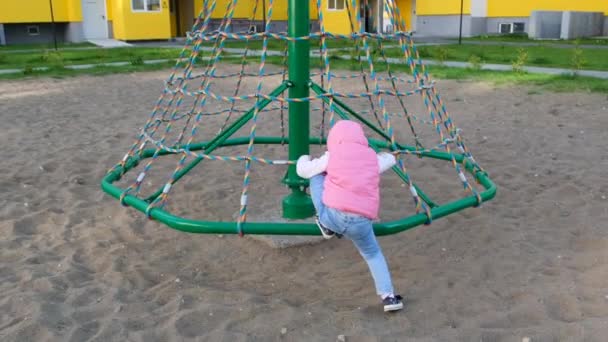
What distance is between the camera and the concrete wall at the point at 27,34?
79.0ft

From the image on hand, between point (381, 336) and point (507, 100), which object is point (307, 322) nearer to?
point (381, 336)

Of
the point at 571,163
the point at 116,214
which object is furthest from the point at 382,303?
the point at 571,163

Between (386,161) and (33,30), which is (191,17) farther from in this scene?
(386,161)

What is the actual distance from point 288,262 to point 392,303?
3.19ft

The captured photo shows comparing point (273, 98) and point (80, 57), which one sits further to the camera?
point (80, 57)

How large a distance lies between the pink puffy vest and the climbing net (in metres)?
0.24

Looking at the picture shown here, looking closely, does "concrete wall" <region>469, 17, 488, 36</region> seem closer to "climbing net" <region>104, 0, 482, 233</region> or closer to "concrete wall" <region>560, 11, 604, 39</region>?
"concrete wall" <region>560, 11, 604, 39</region>

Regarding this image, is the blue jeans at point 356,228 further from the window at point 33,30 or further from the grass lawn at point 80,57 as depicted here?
the window at point 33,30

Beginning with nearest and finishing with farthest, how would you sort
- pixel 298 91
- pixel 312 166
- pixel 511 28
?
1. pixel 312 166
2. pixel 298 91
3. pixel 511 28

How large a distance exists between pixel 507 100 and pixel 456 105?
2.52ft

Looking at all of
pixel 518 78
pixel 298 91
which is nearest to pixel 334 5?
pixel 518 78

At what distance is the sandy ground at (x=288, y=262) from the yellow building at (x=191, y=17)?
15.9 m

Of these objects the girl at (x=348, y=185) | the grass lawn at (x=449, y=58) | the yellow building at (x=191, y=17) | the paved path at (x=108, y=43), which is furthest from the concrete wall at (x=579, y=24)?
the girl at (x=348, y=185)

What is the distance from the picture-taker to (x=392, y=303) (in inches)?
119
